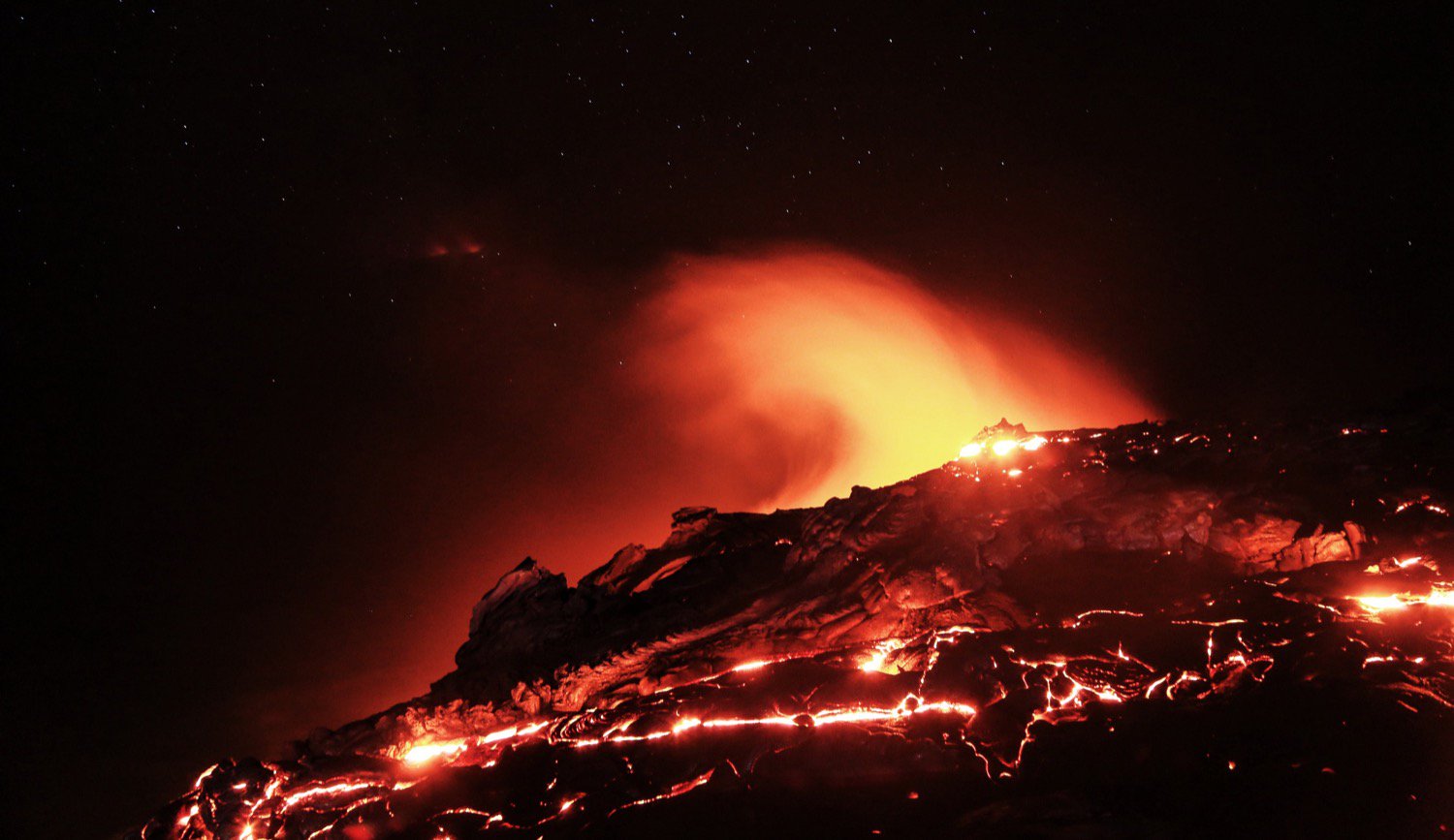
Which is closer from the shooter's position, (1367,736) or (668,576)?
(1367,736)

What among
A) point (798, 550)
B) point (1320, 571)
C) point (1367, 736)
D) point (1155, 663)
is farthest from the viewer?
point (798, 550)

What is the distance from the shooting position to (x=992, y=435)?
15477mm

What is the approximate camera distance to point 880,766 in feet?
30.6

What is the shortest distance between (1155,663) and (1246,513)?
3.61m

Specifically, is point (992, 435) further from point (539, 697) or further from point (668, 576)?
point (539, 697)

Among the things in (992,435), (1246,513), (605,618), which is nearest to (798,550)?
(605,618)

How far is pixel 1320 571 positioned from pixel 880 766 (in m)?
7.47

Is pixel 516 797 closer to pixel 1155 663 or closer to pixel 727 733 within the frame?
pixel 727 733

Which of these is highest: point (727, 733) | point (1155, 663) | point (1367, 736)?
point (727, 733)

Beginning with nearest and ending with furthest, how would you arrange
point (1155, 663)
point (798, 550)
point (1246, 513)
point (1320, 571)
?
point (1155, 663)
point (1320, 571)
point (1246, 513)
point (798, 550)

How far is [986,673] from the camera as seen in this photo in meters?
10.5

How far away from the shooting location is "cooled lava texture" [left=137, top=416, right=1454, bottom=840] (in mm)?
8359

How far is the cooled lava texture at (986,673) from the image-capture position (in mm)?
8359

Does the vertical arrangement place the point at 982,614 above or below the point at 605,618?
below
